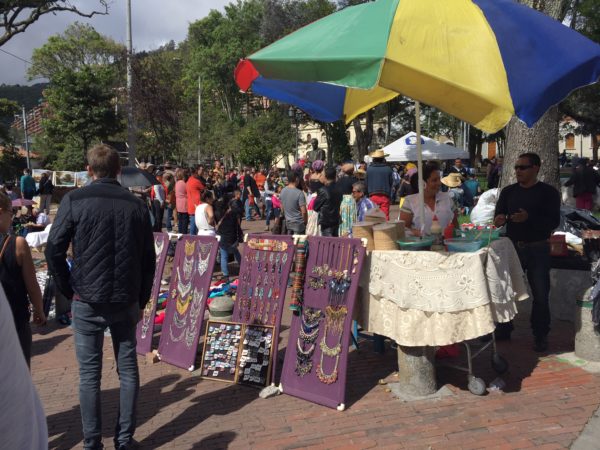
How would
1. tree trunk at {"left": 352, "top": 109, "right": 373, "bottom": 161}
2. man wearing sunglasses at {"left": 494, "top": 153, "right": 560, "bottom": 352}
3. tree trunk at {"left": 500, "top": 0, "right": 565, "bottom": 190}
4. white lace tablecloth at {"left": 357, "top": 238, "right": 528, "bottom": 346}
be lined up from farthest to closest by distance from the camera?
1. tree trunk at {"left": 352, "top": 109, "right": 373, "bottom": 161}
2. tree trunk at {"left": 500, "top": 0, "right": 565, "bottom": 190}
3. man wearing sunglasses at {"left": 494, "top": 153, "right": 560, "bottom": 352}
4. white lace tablecloth at {"left": 357, "top": 238, "right": 528, "bottom": 346}

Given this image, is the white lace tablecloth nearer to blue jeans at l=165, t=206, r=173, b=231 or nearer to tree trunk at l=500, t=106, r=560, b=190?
tree trunk at l=500, t=106, r=560, b=190

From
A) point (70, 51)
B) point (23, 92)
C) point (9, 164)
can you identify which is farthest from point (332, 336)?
point (23, 92)

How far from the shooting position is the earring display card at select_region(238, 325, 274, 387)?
4.84 meters

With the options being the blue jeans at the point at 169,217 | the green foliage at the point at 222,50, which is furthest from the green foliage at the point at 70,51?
the blue jeans at the point at 169,217

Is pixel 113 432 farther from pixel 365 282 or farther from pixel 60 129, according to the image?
pixel 60 129

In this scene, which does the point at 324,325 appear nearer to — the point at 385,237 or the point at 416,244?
the point at 385,237

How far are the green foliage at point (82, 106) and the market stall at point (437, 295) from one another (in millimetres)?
30149

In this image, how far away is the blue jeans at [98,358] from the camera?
11.7ft

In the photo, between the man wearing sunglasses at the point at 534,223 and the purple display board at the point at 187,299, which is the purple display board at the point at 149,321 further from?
the man wearing sunglasses at the point at 534,223

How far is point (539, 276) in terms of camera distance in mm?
5320

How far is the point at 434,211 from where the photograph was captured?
17.8 ft

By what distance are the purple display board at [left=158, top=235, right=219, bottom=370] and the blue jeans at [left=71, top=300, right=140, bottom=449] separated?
5.15ft

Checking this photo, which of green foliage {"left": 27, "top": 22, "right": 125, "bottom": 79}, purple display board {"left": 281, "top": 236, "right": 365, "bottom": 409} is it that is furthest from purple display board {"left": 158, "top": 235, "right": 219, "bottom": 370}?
green foliage {"left": 27, "top": 22, "right": 125, "bottom": 79}

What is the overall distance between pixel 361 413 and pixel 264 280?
143 centimetres
